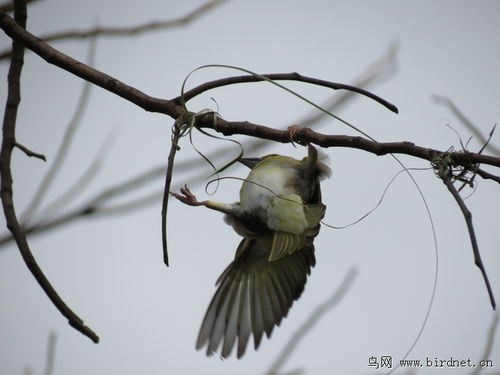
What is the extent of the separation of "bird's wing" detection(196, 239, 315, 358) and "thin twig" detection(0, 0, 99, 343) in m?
1.37

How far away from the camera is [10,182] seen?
5.22 ft

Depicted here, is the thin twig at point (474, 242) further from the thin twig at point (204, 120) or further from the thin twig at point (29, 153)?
the thin twig at point (29, 153)

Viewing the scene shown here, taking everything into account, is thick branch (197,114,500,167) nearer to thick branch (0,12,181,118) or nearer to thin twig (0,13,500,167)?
thin twig (0,13,500,167)

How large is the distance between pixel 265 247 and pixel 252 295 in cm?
25

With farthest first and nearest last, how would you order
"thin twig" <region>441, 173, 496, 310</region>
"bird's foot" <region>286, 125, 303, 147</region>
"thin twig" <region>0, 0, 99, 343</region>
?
"bird's foot" <region>286, 125, 303, 147</region>, "thin twig" <region>0, 0, 99, 343</region>, "thin twig" <region>441, 173, 496, 310</region>

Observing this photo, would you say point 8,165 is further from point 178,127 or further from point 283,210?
point 283,210

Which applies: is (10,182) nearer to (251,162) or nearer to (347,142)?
(347,142)

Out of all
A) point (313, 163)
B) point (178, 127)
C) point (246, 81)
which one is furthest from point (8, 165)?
point (313, 163)

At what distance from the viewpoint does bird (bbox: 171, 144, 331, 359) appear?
2678 mm

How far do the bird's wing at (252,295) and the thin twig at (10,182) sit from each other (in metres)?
1.37

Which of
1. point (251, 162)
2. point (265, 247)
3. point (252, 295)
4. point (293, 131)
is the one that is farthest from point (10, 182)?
point (252, 295)

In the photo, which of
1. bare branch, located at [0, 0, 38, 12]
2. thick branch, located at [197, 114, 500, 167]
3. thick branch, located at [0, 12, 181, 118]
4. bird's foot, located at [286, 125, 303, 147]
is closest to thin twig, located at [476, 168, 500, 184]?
thick branch, located at [197, 114, 500, 167]

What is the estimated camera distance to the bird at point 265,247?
2678mm

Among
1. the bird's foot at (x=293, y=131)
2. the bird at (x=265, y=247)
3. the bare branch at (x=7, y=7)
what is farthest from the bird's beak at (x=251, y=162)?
the bare branch at (x=7, y=7)
